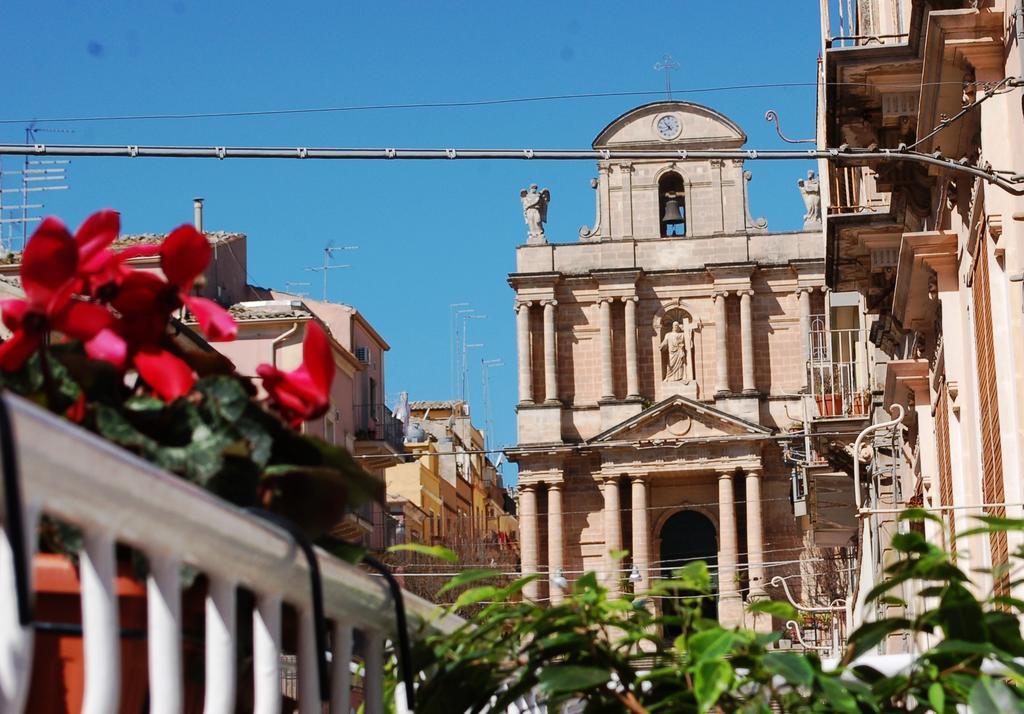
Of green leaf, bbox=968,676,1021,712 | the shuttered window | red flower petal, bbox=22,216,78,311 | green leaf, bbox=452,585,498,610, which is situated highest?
the shuttered window

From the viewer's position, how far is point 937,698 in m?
1.65

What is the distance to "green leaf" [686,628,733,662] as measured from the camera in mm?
1666

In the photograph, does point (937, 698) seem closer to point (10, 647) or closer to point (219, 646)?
point (219, 646)

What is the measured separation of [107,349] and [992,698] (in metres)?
0.82

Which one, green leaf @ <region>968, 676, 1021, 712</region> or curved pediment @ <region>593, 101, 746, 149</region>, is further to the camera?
curved pediment @ <region>593, 101, 746, 149</region>

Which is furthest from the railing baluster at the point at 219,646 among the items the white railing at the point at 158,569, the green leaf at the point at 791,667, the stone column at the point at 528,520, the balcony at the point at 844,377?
the stone column at the point at 528,520

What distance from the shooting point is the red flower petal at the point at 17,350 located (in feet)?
5.23

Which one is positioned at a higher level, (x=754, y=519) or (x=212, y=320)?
(x=754, y=519)

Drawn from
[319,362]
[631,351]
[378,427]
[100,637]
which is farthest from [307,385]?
[631,351]

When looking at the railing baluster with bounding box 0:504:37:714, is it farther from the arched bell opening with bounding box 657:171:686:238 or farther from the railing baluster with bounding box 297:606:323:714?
the arched bell opening with bounding box 657:171:686:238

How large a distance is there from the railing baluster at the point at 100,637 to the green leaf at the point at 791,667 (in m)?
0.59

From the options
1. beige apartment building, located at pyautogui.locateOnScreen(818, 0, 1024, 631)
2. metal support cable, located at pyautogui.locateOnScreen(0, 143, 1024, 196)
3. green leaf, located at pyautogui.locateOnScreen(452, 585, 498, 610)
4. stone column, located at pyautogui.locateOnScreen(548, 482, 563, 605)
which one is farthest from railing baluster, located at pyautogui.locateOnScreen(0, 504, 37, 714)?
stone column, located at pyautogui.locateOnScreen(548, 482, 563, 605)

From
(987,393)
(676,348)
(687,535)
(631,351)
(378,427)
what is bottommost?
(987,393)

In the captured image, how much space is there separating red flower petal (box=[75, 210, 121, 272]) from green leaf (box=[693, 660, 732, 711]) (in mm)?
650
